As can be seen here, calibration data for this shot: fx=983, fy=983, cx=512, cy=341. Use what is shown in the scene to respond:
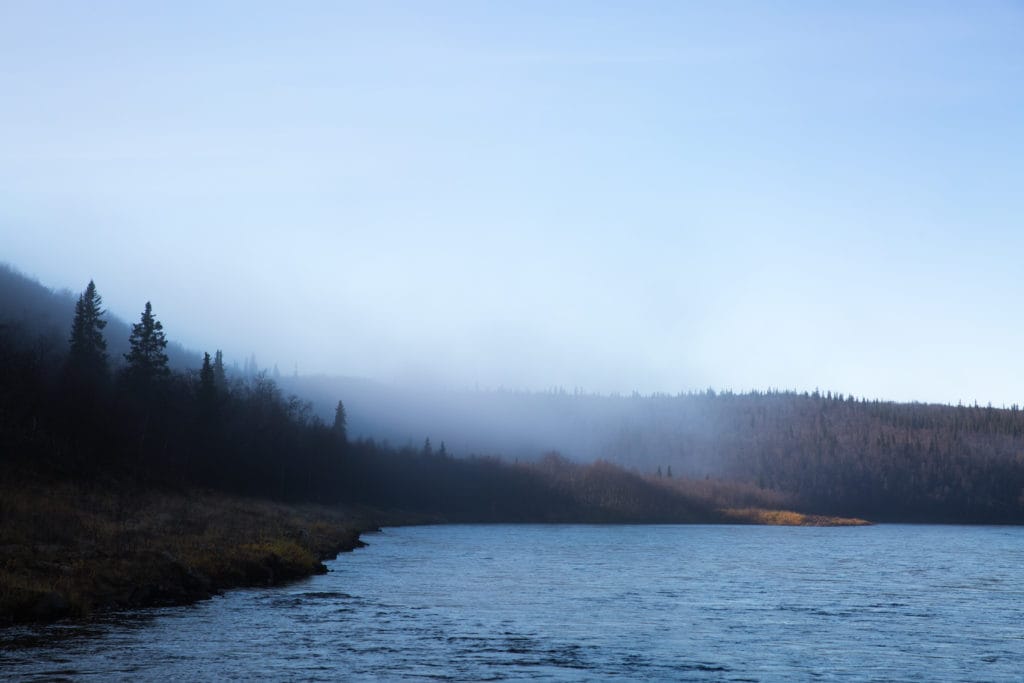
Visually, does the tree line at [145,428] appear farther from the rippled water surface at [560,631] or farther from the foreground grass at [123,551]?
the rippled water surface at [560,631]

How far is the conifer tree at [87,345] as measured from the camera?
114 metres

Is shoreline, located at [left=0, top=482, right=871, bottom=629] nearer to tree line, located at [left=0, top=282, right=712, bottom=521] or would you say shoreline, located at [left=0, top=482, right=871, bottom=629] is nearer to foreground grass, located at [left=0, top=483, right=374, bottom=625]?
foreground grass, located at [left=0, top=483, right=374, bottom=625]

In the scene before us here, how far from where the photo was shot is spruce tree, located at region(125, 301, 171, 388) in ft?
412

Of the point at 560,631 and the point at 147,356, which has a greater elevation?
the point at 147,356

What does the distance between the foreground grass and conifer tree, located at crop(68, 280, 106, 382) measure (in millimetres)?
33231

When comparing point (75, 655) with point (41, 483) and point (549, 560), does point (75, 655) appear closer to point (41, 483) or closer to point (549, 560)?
point (41, 483)

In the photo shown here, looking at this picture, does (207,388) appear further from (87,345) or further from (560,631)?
(560,631)

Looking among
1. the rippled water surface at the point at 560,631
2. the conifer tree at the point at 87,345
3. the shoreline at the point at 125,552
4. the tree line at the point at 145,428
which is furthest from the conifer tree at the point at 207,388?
the rippled water surface at the point at 560,631

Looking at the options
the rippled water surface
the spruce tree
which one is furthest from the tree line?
the rippled water surface

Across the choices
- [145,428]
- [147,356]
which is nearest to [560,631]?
[145,428]

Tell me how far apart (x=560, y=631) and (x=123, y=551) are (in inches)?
897

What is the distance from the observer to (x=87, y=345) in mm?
126188

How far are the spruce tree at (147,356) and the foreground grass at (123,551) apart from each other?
4121cm

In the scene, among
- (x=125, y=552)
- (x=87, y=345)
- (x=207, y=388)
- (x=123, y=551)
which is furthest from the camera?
(x=207, y=388)
